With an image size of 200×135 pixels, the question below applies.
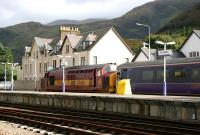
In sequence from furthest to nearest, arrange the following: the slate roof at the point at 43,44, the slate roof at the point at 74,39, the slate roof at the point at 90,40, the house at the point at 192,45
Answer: the slate roof at the point at 43,44
the slate roof at the point at 74,39
the slate roof at the point at 90,40
the house at the point at 192,45

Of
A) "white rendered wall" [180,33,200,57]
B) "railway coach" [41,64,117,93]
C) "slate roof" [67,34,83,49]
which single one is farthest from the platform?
"slate roof" [67,34,83,49]

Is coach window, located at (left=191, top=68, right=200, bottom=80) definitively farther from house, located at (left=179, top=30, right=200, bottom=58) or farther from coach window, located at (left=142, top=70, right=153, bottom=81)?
house, located at (left=179, top=30, right=200, bottom=58)

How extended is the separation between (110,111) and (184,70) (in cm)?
968

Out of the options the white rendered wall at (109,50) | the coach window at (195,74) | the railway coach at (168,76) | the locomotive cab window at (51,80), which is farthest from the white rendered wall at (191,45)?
the coach window at (195,74)

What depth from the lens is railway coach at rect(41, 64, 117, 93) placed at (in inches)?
1797

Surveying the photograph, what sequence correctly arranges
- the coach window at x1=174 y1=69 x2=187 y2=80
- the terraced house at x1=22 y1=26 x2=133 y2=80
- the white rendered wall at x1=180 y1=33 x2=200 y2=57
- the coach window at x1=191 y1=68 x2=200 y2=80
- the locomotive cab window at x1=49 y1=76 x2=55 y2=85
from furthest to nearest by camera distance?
the terraced house at x1=22 y1=26 x2=133 y2=80 → the white rendered wall at x1=180 y1=33 x2=200 y2=57 → the locomotive cab window at x1=49 y1=76 x2=55 y2=85 → the coach window at x1=174 y1=69 x2=187 y2=80 → the coach window at x1=191 y1=68 x2=200 y2=80

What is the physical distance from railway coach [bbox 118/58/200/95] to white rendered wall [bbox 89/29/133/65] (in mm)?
35651

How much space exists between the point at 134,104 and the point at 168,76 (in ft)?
40.0

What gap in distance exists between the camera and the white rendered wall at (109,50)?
79.2 meters

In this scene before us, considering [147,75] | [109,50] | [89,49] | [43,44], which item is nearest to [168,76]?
[147,75]

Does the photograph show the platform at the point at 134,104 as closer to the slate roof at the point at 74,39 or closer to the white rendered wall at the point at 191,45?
the white rendered wall at the point at 191,45

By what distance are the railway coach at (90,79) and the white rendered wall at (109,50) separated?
79.7ft

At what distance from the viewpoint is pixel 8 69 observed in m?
112

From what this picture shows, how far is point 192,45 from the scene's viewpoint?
65500 millimetres
